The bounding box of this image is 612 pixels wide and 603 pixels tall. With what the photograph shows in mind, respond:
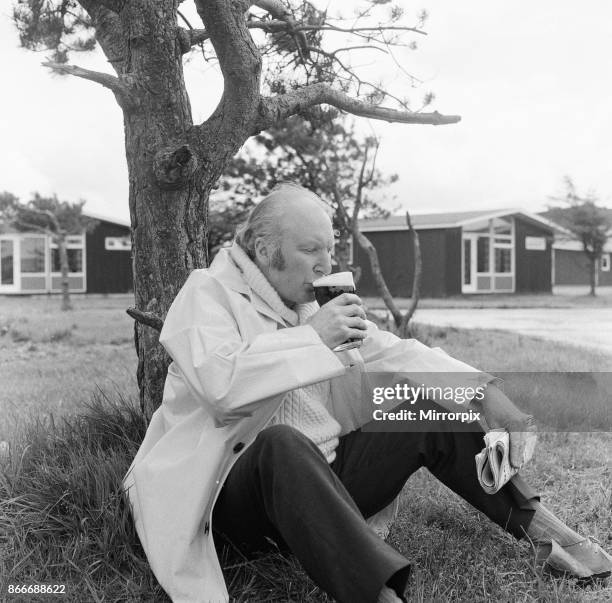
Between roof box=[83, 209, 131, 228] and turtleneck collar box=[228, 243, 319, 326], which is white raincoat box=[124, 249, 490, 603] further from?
roof box=[83, 209, 131, 228]

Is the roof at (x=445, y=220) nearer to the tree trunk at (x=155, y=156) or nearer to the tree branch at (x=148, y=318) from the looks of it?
the tree trunk at (x=155, y=156)

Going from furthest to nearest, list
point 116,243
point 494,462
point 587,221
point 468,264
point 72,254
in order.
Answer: point 468,264 < point 116,243 < point 72,254 < point 587,221 < point 494,462

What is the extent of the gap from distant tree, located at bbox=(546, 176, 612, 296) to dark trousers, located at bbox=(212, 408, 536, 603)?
9.59 m

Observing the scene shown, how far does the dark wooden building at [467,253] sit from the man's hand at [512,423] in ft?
38.5

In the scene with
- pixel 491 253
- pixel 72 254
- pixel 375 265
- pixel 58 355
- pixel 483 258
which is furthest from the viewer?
pixel 483 258

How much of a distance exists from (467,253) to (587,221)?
3939mm

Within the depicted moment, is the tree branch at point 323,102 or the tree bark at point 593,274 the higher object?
the tree branch at point 323,102

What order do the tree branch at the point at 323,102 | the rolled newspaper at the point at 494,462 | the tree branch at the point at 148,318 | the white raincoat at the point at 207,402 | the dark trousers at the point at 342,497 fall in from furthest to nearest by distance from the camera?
1. the tree branch at the point at 323,102
2. the tree branch at the point at 148,318
3. the rolled newspaper at the point at 494,462
4. the white raincoat at the point at 207,402
5. the dark trousers at the point at 342,497

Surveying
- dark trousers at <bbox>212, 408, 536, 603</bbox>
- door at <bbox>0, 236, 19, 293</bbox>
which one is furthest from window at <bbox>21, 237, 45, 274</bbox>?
dark trousers at <bbox>212, 408, 536, 603</bbox>

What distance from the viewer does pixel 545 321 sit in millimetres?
8883

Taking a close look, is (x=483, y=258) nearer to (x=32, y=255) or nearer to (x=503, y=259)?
(x=503, y=259)

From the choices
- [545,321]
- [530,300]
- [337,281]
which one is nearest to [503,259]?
[530,300]

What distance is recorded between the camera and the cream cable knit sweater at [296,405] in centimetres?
165

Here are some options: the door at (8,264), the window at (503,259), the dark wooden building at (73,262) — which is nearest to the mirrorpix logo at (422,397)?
the dark wooden building at (73,262)
